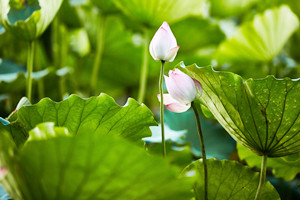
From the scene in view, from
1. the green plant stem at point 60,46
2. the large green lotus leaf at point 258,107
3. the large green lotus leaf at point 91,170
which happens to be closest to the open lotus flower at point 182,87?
the large green lotus leaf at point 258,107

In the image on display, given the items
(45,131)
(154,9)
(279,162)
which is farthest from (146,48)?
(45,131)

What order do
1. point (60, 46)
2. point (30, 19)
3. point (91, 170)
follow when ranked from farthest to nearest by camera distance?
1. point (60, 46)
2. point (30, 19)
3. point (91, 170)

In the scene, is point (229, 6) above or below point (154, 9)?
above

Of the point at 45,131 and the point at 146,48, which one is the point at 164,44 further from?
the point at 146,48

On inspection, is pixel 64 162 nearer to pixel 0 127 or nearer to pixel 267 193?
pixel 0 127

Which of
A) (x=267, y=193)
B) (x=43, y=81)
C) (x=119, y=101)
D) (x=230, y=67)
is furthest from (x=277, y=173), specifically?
(x=119, y=101)

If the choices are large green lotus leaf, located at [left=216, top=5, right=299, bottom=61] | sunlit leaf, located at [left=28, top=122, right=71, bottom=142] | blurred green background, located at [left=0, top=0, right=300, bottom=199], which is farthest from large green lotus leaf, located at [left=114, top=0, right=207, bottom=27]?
sunlit leaf, located at [left=28, top=122, right=71, bottom=142]

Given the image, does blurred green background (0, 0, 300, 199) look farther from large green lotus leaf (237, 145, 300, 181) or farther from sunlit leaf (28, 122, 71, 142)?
sunlit leaf (28, 122, 71, 142)

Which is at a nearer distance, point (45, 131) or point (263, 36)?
point (45, 131)
